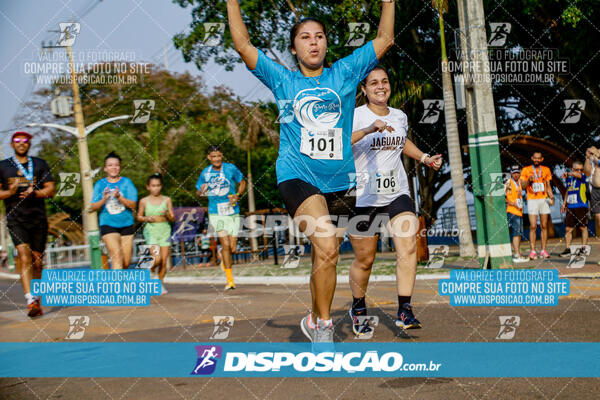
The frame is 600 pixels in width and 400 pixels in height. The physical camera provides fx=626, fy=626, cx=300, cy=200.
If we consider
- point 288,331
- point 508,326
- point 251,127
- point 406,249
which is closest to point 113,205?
point 288,331

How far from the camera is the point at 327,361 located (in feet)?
11.6

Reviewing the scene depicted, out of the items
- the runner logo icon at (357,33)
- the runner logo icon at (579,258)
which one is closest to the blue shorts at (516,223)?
the runner logo icon at (579,258)

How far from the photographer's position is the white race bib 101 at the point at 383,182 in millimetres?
4680

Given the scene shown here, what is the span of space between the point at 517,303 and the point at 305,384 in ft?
10.9

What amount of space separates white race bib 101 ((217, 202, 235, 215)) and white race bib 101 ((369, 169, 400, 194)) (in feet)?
13.0

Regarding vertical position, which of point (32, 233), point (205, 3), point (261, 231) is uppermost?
point (205, 3)

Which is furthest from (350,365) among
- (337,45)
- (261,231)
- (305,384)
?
(261,231)

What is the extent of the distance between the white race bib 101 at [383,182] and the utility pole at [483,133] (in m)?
3.84

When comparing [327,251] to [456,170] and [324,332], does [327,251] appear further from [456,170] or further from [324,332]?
[456,170]

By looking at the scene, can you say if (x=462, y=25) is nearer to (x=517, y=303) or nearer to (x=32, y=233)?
(x=517, y=303)

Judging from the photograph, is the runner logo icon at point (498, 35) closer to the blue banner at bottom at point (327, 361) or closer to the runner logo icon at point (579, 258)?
the runner logo icon at point (579, 258)

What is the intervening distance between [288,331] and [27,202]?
359 cm

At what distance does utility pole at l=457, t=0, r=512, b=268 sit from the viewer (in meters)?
8.21

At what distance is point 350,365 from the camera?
11.3ft
